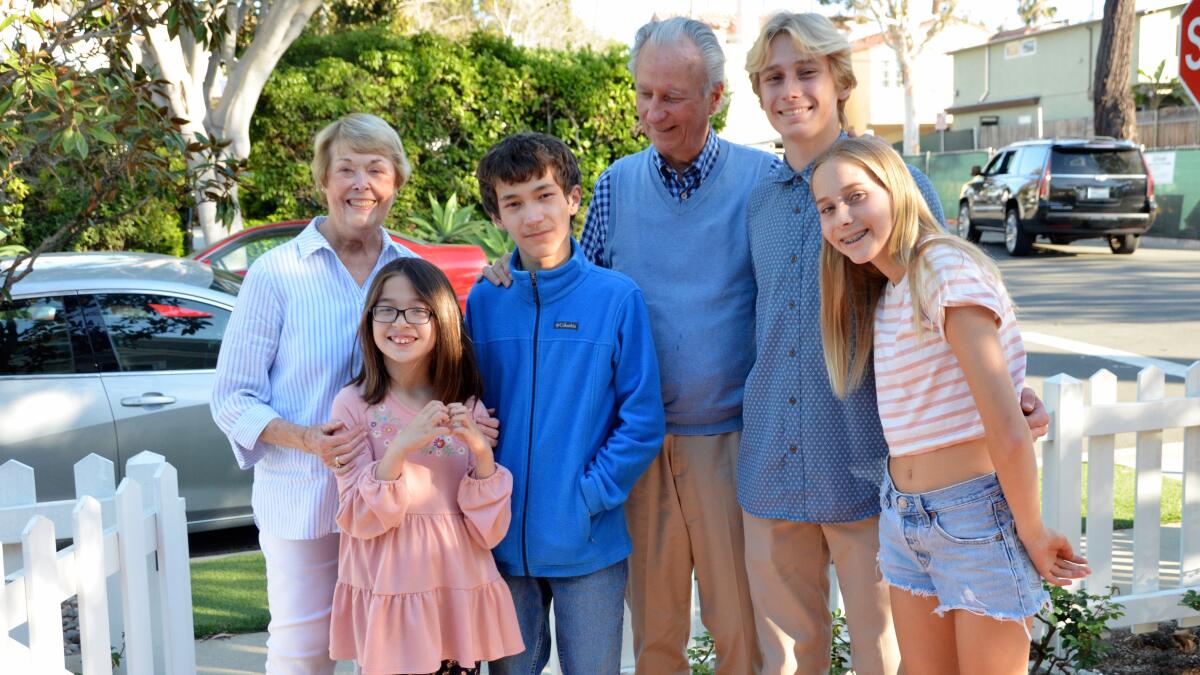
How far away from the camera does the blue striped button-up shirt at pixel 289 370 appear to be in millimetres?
3100

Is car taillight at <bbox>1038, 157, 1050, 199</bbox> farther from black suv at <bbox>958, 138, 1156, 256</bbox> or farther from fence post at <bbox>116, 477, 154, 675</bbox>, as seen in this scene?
fence post at <bbox>116, 477, 154, 675</bbox>

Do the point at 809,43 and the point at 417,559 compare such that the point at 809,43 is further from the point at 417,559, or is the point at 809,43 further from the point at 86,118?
the point at 86,118

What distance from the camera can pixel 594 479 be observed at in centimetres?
295

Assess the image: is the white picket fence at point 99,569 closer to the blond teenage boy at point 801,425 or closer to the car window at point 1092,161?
the blond teenage boy at point 801,425

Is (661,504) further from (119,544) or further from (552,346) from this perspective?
(119,544)

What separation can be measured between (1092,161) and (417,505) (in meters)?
19.4

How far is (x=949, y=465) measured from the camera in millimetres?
2639

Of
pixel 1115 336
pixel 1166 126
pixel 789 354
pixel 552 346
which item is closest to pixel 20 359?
pixel 552 346

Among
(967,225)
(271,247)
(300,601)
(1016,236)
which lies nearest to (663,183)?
(300,601)

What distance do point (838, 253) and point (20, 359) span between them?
4831 mm

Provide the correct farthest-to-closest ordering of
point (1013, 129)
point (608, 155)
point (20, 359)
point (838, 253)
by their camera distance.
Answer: point (1013, 129)
point (608, 155)
point (20, 359)
point (838, 253)

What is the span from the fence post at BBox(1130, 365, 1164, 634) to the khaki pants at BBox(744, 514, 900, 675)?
180cm

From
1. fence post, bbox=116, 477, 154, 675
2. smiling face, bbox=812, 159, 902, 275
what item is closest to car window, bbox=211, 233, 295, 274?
fence post, bbox=116, 477, 154, 675

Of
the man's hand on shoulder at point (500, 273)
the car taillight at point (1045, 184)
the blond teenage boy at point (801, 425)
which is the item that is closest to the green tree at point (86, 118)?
the man's hand on shoulder at point (500, 273)
